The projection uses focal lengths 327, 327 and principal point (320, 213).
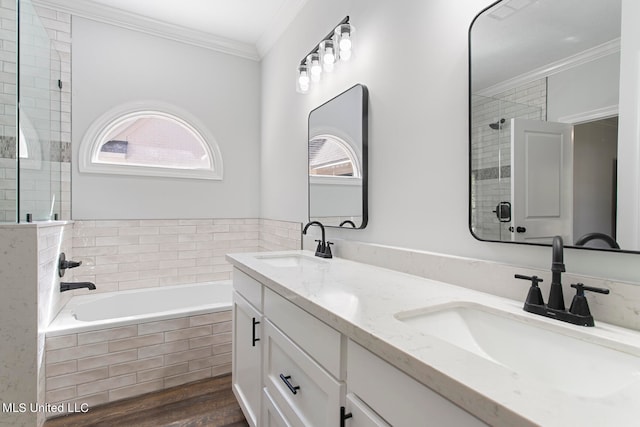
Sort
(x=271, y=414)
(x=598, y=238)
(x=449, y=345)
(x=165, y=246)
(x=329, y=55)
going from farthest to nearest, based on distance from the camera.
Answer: (x=165, y=246)
(x=329, y=55)
(x=271, y=414)
(x=598, y=238)
(x=449, y=345)

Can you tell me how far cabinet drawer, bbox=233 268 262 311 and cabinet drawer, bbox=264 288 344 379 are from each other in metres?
0.14

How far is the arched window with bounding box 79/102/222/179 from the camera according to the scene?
271 cm

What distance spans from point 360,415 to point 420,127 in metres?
1.14

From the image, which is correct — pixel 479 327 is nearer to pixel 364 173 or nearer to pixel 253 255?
pixel 364 173

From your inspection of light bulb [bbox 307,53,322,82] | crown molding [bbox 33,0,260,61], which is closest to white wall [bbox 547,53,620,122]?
light bulb [bbox 307,53,322,82]

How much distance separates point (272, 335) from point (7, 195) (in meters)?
1.58

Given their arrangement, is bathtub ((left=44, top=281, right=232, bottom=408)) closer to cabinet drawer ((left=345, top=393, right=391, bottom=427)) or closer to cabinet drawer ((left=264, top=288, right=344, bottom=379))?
cabinet drawer ((left=264, top=288, right=344, bottom=379))

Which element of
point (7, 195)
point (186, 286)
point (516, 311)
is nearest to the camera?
point (516, 311)

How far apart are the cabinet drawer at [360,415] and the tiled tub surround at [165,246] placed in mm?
1697

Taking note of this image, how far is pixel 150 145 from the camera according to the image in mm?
2943

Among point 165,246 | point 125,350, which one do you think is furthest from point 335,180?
point 165,246

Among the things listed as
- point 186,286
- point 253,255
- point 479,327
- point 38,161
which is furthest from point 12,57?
point 479,327

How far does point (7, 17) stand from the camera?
178 cm

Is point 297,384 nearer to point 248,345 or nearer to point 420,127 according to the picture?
point 248,345
